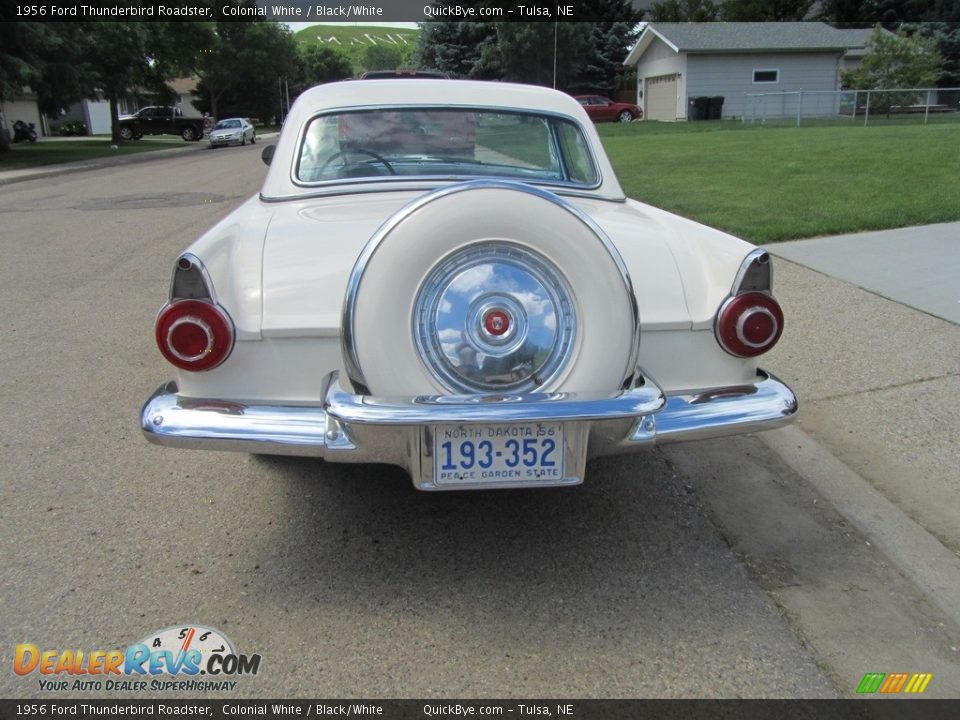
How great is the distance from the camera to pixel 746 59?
131 ft

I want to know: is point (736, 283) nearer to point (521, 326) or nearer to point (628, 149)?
point (521, 326)

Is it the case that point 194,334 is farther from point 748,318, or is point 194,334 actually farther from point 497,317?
point 748,318

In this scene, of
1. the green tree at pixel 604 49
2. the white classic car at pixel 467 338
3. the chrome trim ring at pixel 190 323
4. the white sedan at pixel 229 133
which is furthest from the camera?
the green tree at pixel 604 49

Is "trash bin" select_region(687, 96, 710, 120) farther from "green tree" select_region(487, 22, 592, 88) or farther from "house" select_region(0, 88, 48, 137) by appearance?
"house" select_region(0, 88, 48, 137)

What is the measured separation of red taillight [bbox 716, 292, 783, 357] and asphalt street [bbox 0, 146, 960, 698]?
2.63 ft

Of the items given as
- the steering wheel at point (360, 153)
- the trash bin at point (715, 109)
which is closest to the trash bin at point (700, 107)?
the trash bin at point (715, 109)

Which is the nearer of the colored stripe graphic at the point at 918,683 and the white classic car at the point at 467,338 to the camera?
the colored stripe graphic at the point at 918,683

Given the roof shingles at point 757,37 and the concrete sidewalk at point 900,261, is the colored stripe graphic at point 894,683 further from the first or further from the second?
the roof shingles at point 757,37

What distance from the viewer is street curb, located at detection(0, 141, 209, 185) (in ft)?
69.2

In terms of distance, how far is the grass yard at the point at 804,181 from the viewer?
913cm

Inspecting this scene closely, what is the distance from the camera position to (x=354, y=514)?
343 cm

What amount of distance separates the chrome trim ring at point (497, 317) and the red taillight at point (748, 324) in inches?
26.3

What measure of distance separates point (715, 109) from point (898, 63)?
25.3ft

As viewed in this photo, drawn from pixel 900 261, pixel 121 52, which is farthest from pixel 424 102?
pixel 121 52
